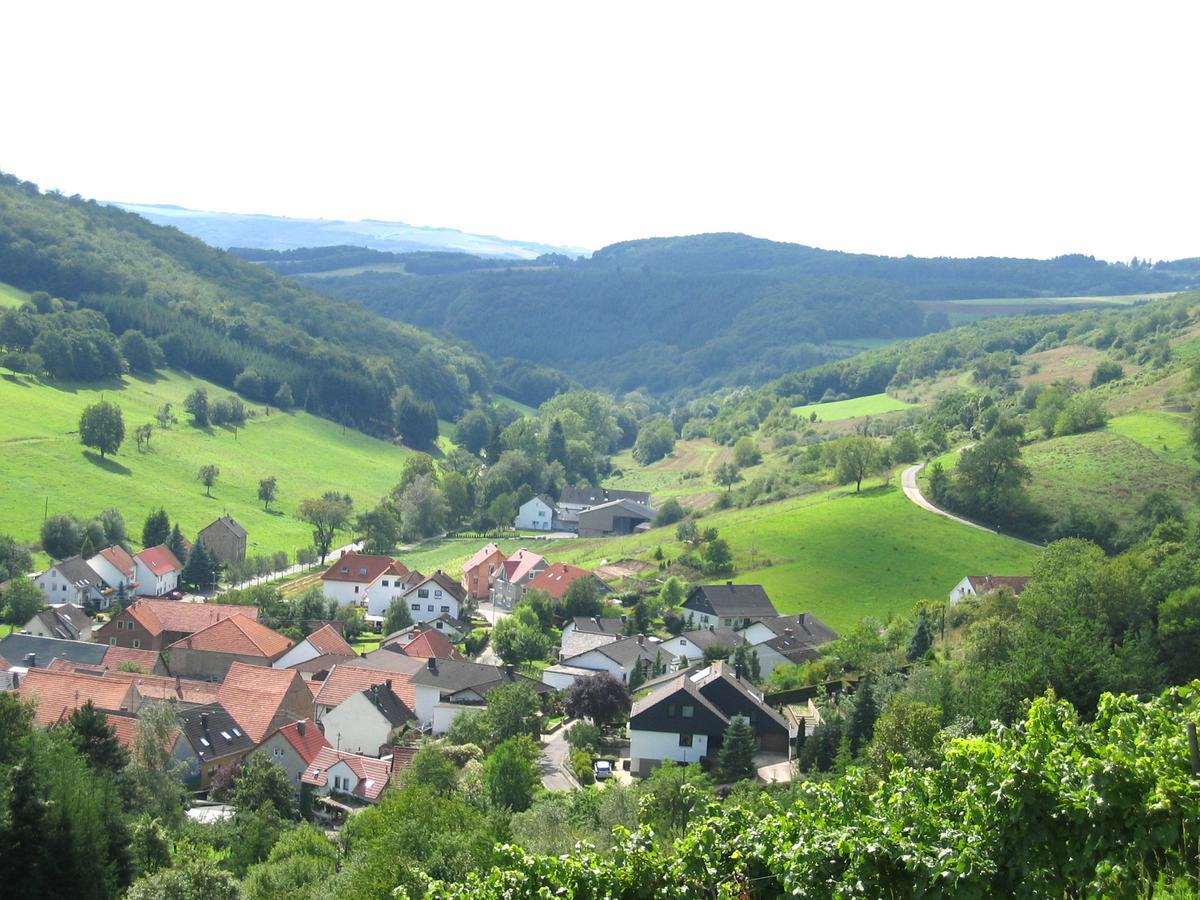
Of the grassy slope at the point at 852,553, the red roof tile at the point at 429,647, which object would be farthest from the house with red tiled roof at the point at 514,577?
the red roof tile at the point at 429,647

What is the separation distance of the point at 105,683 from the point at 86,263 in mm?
122780

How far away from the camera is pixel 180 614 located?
196ft

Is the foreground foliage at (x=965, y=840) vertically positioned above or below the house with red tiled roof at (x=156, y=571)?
above

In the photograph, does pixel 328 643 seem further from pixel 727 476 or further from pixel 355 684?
pixel 727 476

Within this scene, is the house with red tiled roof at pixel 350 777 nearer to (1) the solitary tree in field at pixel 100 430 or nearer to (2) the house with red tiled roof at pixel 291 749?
(2) the house with red tiled roof at pixel 291 749

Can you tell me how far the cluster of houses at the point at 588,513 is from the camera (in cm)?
9900

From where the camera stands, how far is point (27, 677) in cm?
4200

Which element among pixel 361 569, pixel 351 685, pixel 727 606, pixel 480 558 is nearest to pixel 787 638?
pixel 727 606

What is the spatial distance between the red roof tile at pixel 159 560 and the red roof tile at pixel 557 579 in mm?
22783

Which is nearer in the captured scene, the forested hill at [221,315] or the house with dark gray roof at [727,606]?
the house with dark gray roof at [727,606]

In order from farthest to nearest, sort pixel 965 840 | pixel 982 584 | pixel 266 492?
pixel 266 492, pixel 982 584, pixel 965 840

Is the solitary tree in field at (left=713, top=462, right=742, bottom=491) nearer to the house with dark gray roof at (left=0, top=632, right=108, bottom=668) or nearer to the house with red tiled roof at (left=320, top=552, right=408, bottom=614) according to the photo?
the house with red tiled roof at (left=320, top=552, right=408, bottom=614)

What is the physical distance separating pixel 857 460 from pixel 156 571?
46941 millimetres

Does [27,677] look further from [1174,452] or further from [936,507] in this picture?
A: [1174,452]
